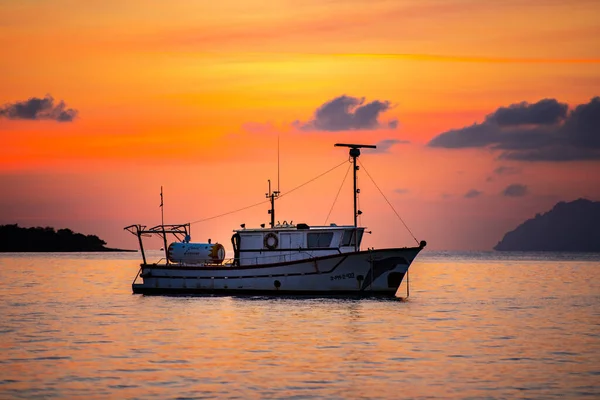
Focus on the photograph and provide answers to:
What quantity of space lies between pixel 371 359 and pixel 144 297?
1561 inches

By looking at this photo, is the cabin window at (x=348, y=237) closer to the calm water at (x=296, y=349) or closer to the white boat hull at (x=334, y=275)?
the white boat hull at (x=334, y=275)

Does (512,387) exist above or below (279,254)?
below

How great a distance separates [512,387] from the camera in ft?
99.1

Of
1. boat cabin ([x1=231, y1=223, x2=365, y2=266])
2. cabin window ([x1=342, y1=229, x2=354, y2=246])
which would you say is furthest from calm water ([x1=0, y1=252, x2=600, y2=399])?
cabin window ([x1=342, y1=229, x2=354, y2=246])

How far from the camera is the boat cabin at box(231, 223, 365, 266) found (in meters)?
64.1

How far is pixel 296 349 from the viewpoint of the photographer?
39344 millimetres

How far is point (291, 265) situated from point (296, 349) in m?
23.8

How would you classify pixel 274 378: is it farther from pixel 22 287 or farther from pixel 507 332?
pixel 22 287

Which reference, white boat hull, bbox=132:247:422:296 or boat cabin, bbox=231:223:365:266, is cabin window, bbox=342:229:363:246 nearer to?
boat cabin, bbox=231:223:365:266

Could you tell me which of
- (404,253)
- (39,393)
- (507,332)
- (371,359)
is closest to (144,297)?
(404,253)

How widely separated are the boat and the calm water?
3.71 feet

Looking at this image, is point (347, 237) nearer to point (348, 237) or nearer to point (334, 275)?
point (348, 237)

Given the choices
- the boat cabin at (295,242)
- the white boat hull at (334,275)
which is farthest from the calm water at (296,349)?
the boat cabin at (295,242)

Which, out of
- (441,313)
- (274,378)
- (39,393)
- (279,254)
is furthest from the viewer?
(279,254)
